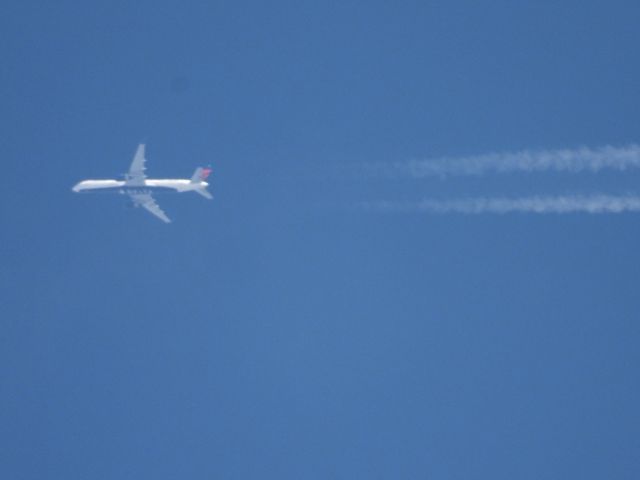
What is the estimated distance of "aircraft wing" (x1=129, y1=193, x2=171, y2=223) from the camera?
5438 inches

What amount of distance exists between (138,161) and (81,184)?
15.3ft

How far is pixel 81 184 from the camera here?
452 feet

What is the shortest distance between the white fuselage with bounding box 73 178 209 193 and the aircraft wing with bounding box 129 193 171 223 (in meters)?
0.64

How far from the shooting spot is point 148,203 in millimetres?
139125

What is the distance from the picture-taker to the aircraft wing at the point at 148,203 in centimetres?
13812

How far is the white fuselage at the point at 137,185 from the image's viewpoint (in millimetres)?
137625

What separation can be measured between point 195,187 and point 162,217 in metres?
4.49

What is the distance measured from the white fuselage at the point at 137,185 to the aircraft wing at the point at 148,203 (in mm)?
643

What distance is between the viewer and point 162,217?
462 ft

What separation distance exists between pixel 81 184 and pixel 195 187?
28.2 feet

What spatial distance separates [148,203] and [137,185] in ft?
6.96

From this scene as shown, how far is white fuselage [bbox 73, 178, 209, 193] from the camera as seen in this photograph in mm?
137625
